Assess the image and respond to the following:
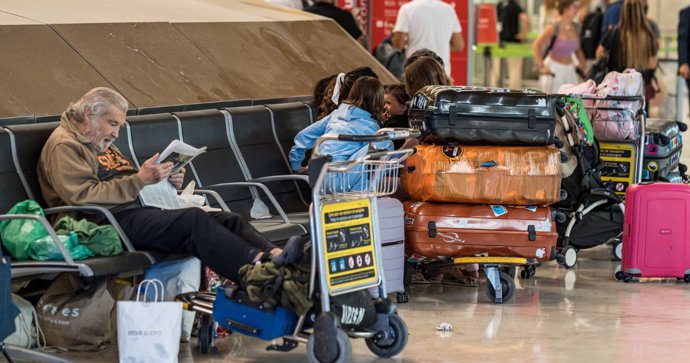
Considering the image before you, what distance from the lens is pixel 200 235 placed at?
5.80 metres

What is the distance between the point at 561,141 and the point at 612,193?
38.2 inches

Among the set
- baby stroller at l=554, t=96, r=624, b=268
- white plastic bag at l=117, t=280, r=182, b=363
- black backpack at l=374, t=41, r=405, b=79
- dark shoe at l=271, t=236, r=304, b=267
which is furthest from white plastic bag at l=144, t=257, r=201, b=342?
black backpack at l=374, t=41, r=405, b=79

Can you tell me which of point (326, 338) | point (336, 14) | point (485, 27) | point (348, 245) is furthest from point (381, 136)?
point (485, 27)

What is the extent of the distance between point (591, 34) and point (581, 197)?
8.43 meters

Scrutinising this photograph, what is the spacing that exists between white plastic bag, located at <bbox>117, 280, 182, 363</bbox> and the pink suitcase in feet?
11.2

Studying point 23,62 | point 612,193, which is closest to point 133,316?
point 23,62

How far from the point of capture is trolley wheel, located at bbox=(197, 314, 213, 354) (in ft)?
19.4

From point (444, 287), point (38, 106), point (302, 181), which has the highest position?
point (38, 106)

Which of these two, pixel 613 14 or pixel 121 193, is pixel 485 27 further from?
pixel 121 193

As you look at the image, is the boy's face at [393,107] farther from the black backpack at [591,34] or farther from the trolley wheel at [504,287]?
the black backpack at [591,34]

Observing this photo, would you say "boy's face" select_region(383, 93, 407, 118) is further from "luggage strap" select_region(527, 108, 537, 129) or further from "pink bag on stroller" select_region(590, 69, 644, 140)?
"pink bag on stroller" select_region(590, 69, 644, 140)

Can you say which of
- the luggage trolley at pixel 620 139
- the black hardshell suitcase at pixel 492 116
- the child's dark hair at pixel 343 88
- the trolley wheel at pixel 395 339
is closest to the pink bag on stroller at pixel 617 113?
the luggage trolley at pixel 620 139

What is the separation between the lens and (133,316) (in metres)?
5.36

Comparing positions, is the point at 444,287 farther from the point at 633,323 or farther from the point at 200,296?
the point at 200,296
